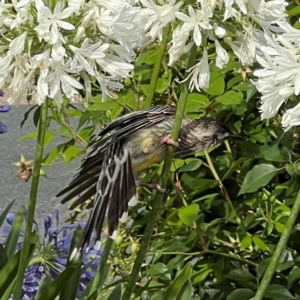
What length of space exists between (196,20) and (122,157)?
258 millimetres

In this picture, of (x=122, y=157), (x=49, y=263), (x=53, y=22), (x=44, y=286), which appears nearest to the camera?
(x=53, y=22)

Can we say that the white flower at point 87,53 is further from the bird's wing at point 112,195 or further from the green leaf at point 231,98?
the green leaf at point 231,98

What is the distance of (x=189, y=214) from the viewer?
1386mm

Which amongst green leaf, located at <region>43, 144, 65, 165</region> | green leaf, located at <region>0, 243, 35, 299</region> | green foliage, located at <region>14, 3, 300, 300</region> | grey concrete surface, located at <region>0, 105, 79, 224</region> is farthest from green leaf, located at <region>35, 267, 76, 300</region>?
grey concrete surface, located at <region>0, 105, 79, 224</region>

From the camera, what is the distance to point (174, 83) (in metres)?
1.51

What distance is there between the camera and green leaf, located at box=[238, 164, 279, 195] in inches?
52.4

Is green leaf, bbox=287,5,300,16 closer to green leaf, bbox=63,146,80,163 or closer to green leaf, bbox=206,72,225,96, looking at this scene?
green leaf, bbox=206,72,225,96

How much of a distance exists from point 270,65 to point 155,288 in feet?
2.73

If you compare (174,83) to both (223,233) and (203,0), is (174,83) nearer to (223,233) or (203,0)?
(223,233)

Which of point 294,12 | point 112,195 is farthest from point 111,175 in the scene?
point 294,12

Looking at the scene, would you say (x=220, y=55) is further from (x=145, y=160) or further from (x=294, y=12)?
(x=294, y=12)

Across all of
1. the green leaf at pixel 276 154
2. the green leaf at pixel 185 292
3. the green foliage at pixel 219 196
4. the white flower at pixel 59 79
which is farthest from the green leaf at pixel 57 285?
the green leaf at pixel 276 154

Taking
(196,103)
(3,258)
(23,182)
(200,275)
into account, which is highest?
(196,103)

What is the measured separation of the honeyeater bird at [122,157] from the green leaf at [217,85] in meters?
0.19
